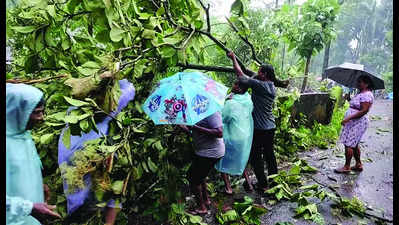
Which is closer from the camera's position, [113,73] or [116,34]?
[113,73]

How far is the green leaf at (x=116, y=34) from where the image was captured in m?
2.19

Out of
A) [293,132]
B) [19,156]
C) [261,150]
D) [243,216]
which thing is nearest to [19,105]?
[19,156]

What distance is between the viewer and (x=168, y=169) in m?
2.88

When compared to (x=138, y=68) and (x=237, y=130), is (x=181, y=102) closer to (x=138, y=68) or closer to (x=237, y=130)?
(x=138, y=68)

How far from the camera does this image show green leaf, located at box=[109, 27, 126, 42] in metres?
2.19

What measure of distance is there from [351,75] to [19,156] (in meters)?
4.99

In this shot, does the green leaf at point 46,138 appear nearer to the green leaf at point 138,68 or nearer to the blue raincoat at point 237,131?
the green leaf at point 138,68

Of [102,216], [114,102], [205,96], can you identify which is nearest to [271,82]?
[205,96]

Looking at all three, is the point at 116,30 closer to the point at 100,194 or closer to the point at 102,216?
the point at 100,194

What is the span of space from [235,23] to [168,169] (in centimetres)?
172

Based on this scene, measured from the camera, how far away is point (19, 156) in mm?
1628

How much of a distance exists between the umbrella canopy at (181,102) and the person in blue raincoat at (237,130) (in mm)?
779


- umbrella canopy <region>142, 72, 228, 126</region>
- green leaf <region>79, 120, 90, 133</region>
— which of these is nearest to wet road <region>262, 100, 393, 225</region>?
umbrella canopy <region>142, 72, 228, 126</region>

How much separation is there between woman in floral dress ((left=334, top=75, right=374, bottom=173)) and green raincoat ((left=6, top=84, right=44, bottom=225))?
13.8ft
